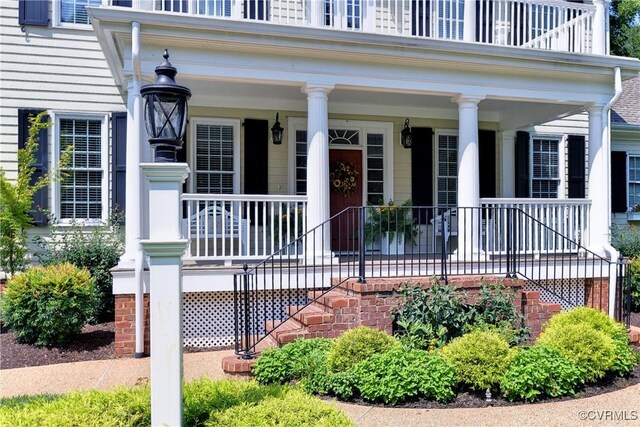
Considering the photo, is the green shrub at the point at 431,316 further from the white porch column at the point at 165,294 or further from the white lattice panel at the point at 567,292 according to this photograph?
the white porch column at the point at 165,294

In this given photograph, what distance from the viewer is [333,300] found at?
634cm

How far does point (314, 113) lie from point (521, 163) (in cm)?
581

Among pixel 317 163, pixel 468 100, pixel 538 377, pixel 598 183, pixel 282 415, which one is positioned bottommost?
pixel 538 377

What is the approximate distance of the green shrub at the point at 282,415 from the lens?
3167 mm

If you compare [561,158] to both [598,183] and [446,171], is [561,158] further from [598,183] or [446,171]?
[598,183]

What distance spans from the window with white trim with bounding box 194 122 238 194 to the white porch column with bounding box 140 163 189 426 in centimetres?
672

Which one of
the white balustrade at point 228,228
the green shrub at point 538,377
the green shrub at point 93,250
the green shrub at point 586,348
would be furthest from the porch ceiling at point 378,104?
the green shrub at point 538,377

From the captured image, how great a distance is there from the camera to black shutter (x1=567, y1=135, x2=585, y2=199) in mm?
11812

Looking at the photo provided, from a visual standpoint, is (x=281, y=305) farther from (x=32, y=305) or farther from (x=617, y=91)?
(x=617, y=91)

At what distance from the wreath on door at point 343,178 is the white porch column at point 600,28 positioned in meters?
4.83

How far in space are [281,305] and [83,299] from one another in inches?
107

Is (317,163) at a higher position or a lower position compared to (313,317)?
higher

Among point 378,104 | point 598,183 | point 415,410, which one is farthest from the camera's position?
point 378,104

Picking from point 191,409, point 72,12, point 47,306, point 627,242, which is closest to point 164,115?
point 191,409
